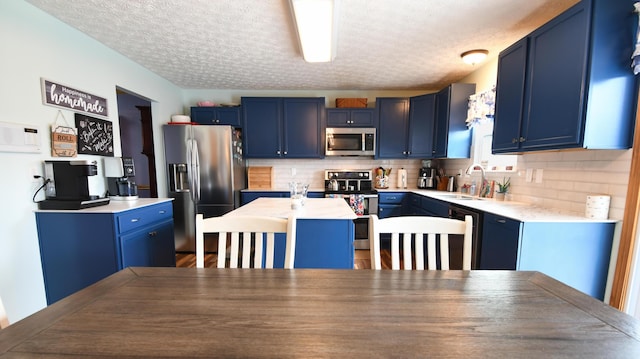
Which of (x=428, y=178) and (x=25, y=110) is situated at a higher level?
(x=25, y=110)

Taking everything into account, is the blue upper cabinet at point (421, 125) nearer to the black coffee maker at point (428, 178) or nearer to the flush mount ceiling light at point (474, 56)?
the black coffee maker at point (428, 178)

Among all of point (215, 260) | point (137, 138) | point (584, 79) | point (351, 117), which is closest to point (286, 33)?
point (351, 117)

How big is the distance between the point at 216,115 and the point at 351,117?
2.10 meters

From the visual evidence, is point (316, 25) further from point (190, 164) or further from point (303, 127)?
point (190, 164)

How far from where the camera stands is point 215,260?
3066 mm

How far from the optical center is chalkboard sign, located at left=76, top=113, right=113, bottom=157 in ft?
6.73

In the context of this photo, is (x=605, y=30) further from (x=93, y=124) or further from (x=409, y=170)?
(x=93, y=124)

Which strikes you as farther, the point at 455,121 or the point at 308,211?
the point at 455,121

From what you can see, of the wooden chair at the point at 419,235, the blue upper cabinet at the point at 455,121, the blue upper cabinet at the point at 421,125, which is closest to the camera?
the wooden chair at the point at 419,235

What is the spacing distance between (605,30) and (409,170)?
2.63 meters

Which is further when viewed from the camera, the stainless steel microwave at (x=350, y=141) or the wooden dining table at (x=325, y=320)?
the stainless steel microwave at (x=350, y=141)

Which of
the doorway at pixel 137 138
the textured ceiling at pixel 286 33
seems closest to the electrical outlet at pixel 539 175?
the textured ceiling at pixel 286 33

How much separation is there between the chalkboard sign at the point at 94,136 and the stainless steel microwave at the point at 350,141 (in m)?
2.60

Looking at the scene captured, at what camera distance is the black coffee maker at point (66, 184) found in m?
1.76
